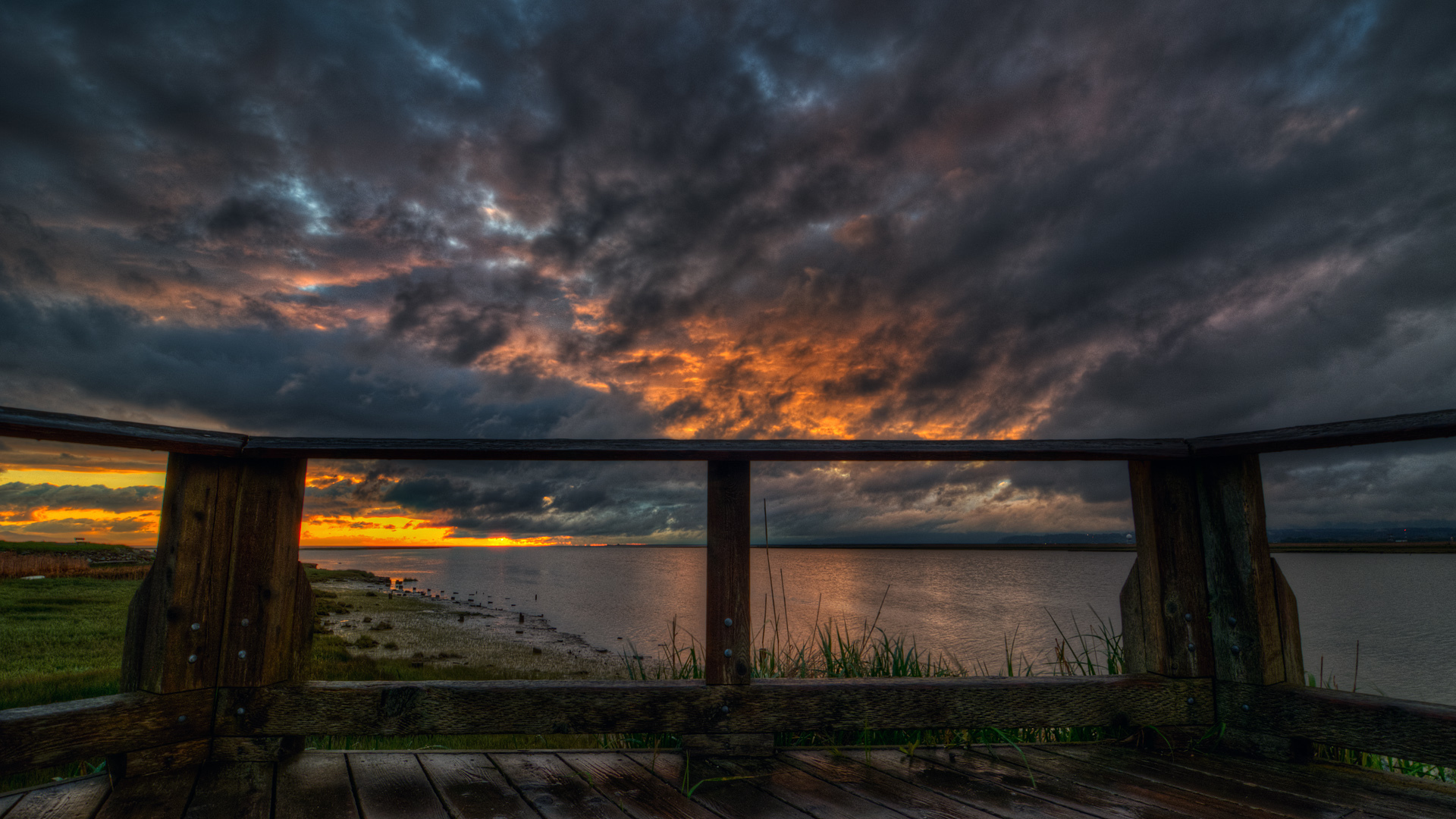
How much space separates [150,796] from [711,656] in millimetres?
1770

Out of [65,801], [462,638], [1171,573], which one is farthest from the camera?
[462,638]

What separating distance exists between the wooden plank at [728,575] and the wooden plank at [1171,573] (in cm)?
172

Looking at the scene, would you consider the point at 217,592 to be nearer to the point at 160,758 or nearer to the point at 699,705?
the point at 160,758

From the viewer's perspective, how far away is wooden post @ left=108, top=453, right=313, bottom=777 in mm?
2232

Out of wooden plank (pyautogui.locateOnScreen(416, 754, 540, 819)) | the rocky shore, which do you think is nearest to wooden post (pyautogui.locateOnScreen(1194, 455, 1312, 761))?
wooden plank (pyautogui.locateOnScreen(416, 754, 540, 819))

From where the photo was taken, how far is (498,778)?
218 centimetres

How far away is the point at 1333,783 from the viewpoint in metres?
2.16

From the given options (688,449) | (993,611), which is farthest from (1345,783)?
(993,611)

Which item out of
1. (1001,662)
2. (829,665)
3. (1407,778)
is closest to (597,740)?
(829,665)

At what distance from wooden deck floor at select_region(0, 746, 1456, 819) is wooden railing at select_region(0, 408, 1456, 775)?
0.40ft

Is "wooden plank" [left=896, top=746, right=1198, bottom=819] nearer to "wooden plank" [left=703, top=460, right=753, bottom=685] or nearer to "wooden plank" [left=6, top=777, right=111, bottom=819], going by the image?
"wooden plank" [left=703, top=460, right=753, bottom=685]

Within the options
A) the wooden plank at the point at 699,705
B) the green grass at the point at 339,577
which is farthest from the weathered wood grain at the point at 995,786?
the green grass at the point at 339,577

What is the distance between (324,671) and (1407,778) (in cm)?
1150

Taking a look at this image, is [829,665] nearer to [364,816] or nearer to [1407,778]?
[1407,778]
